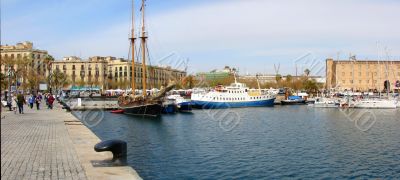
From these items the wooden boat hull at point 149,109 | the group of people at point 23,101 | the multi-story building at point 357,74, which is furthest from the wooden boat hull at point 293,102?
the group of people at point 23,101

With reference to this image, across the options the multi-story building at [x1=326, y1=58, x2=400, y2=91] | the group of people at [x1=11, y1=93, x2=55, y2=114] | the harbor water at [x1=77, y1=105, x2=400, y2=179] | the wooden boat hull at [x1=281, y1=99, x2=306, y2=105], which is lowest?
the harbor water at [x1=77, y1=105, x2=400, y2=179]

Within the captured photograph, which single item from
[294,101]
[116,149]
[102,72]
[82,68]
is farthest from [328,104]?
[82,68]

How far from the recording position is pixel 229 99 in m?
90.7

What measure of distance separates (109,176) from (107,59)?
617 feet

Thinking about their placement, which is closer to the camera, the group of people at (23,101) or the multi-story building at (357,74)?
the group of people at (23,101)

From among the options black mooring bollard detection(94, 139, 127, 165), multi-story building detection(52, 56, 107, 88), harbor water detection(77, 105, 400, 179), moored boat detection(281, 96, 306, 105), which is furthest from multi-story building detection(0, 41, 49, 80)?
black mooring bollard detection(94, 139, 127, 165)

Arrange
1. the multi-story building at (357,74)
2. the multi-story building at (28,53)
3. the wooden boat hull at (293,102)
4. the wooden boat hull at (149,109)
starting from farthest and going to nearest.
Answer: the multi-story building at (357,74), the multi-story building at (28,53), the wooden boat hull at (293,102), the wooden boat hull at (149,109)

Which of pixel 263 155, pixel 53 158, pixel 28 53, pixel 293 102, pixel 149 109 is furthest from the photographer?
pixel 28 53

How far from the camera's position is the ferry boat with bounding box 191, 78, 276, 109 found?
85.8 m

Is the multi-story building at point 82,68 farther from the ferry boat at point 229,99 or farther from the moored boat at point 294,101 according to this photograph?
the ferry boat at point 229,99

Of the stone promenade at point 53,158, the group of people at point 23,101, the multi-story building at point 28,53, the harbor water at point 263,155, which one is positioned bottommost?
the harbor water at point 263,155

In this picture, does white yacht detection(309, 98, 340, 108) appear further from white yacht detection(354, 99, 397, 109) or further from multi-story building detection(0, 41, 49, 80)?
multi-story building detection(0, 41, 49, 80)

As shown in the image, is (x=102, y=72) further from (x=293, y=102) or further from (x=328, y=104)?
(x=328, y=104)

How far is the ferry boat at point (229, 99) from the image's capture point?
281 feet
